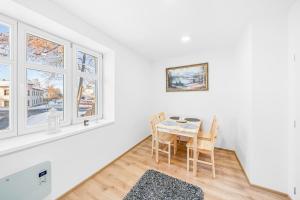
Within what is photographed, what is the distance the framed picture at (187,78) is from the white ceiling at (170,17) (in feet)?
2.32

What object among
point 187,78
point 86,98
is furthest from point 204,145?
point 86,98

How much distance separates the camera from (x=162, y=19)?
183 centimetres

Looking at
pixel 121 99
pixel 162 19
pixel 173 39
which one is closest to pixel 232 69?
pixel 173 39

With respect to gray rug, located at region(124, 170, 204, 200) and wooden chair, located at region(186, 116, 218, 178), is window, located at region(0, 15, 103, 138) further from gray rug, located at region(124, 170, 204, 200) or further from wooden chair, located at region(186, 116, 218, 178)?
wooden chair, located at region(186, 116, 218, 178)

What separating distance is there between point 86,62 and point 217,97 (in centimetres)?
300

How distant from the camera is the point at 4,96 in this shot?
1.38m

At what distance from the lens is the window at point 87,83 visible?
6.85 ft

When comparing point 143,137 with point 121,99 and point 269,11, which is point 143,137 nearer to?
point 121,99

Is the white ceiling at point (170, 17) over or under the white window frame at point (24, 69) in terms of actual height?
over

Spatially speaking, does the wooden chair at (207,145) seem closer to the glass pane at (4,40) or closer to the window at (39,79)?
the window at (39,79)

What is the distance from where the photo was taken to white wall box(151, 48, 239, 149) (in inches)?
113

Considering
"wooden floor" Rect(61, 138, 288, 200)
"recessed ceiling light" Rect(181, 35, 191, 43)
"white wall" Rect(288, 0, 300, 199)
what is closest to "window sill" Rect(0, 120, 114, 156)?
"wooden floor" Rect(61, 138, 288, 200)

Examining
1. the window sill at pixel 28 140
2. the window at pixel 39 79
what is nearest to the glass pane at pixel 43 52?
the window at pixel 39 79

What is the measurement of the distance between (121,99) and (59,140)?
135 centimetres
